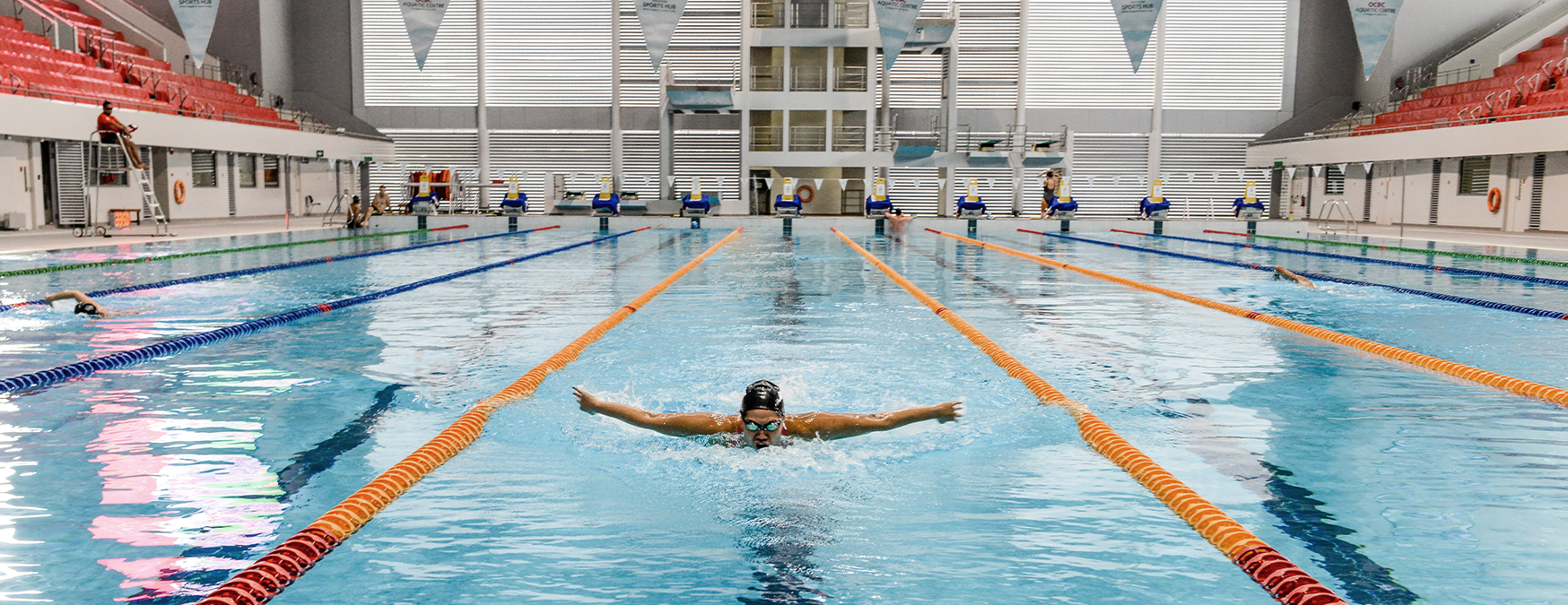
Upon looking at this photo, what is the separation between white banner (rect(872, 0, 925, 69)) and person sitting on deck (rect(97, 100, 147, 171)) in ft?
36.8

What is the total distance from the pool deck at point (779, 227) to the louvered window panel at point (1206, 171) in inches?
148

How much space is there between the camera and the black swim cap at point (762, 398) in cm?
377

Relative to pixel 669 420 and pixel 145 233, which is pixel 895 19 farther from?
pixel 669 420

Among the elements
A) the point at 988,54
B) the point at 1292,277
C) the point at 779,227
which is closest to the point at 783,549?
the point at 1292,277

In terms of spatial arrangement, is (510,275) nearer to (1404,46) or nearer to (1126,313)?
(1126,313)

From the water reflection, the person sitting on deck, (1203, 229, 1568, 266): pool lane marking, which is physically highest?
the person sitting on deck

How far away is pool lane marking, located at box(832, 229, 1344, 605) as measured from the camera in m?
2.42

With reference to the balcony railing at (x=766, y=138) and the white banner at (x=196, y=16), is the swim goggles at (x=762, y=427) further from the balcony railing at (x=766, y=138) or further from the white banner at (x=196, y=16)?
the balcony railing at (x=766, y=138)

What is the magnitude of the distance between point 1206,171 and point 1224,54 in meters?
3.21

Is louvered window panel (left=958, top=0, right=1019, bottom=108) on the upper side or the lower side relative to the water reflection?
upper


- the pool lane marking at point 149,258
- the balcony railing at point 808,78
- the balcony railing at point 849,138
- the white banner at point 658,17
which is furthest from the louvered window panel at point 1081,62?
the pool lane marking at point 149,258

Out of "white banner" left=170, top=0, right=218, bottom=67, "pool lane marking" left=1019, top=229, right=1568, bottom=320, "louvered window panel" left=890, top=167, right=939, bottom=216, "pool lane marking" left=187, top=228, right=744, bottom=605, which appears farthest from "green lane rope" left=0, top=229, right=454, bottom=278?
"louvered window panel" left=890, top=167, right=939, bottom=216

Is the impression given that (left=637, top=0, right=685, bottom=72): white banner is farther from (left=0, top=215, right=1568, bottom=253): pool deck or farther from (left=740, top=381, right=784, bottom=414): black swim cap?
(left=740, top=381, right=784, bottom=414): black swim cap

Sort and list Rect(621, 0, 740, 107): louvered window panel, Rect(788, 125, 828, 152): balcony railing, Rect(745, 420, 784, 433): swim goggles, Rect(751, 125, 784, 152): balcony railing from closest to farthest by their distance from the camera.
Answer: Rect(745, 420, 784, 433): swim goggles → Rect(751, 125, 784, 152): balcony railing → Rect(788, 125, 828, 152): balcony railing → Rect(621, 0, 740, 107): louvered window panel
